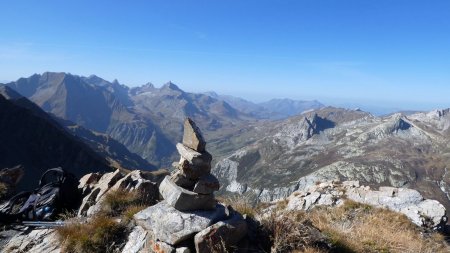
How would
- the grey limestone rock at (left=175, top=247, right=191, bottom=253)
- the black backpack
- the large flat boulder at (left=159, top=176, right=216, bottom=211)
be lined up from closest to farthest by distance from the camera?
the grey limestone rock at (left=175, top=247, right=191, bottom=253)
the large flat boulder at (left=159, top=176, right=216, bottom=211)
the black backpack

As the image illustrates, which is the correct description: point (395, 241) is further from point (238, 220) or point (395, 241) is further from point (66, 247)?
point (66, 247)

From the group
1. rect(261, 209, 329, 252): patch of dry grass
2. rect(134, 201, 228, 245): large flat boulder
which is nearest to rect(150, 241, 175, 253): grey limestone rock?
rect(134, 201, 228, 245): large flat boulder

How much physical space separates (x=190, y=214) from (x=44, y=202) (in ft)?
27.9

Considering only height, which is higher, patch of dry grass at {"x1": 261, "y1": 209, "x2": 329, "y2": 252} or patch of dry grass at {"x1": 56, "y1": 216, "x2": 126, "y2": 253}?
patch of dry grass at {"x1": 261, "y1": 209, "x2": 329, "y2": 252}

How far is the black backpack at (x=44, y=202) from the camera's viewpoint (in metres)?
15.0

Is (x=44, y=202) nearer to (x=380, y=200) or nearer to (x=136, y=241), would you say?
(x=136, y=241)

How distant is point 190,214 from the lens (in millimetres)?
10680

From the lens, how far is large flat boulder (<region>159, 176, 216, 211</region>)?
10.8 metres

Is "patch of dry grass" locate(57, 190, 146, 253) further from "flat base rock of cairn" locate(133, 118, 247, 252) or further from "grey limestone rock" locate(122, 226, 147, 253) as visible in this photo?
"flat base rock of cairn" locate(133, 118, 247, 252)

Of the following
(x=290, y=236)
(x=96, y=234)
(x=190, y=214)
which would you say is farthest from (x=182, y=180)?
(x=290, y=236)

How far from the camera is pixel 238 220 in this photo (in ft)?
34.7

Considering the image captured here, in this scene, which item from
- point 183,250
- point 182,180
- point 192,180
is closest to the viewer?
point 183,250

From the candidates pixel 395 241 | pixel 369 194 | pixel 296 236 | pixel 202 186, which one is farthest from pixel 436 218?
pixel 202 186

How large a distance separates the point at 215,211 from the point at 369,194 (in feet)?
69.0
